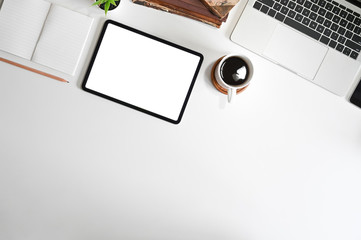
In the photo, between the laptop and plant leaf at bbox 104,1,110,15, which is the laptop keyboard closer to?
the laptop

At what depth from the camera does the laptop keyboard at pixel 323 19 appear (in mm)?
926

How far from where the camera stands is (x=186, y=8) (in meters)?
0.89

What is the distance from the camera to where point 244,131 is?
960 mm

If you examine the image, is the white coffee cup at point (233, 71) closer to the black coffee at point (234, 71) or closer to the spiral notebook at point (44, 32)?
the black coffee at point (234, 71)

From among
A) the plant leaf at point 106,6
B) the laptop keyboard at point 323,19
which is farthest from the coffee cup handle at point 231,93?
the plant leaf at point 106,6

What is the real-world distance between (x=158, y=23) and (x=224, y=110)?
0.29 meters

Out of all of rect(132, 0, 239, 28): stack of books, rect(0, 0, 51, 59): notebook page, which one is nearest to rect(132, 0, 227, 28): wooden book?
rect(132, 0, 239, 28): stack of books

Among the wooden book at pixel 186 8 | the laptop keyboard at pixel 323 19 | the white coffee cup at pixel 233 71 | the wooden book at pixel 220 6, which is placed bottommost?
the white coffee cup at pixel 233 71

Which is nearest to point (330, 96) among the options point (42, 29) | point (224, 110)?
point (224, 110)

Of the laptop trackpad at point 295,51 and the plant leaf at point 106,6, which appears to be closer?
the plant leaf at point 106,6

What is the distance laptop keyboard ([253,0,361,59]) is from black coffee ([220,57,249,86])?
0.17 m

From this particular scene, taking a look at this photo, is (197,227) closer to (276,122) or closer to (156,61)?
(276,122)

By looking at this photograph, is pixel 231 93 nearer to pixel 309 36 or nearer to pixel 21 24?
pixel 309 36

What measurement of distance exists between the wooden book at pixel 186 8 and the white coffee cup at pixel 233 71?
113mm
